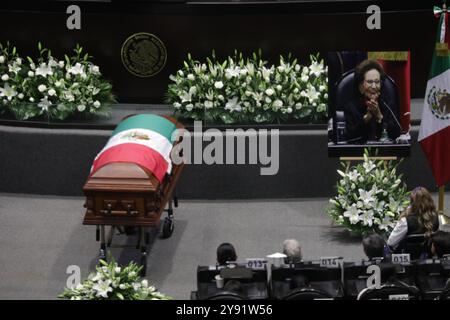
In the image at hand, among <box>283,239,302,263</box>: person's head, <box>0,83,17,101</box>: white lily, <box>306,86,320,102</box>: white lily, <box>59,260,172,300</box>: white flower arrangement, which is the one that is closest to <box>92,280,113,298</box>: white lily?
<box>59,260,172,300</box>: white flower arrangement

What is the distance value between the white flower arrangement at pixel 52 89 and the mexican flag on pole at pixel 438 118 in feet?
12.5

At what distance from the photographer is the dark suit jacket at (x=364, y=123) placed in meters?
14.8

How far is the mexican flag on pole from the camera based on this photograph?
14812 mm

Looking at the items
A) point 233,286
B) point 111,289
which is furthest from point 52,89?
point 233,286

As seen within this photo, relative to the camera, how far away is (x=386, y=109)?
1485cm

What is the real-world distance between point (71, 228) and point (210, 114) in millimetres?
2125

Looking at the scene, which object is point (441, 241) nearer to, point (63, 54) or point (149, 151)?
point (149, 151)

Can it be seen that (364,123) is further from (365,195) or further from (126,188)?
(126,188)

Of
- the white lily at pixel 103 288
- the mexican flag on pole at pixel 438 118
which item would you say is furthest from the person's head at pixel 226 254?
the mexican flag on pole at pixel 438 118

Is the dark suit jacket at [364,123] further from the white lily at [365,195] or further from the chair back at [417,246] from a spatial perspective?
the chair back at [417,246]

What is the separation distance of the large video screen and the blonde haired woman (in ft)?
7.05

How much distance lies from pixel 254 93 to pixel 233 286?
450cm

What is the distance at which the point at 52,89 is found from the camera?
15.8 m

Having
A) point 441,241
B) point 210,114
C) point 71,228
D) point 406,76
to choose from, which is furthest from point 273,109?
point 441,241
